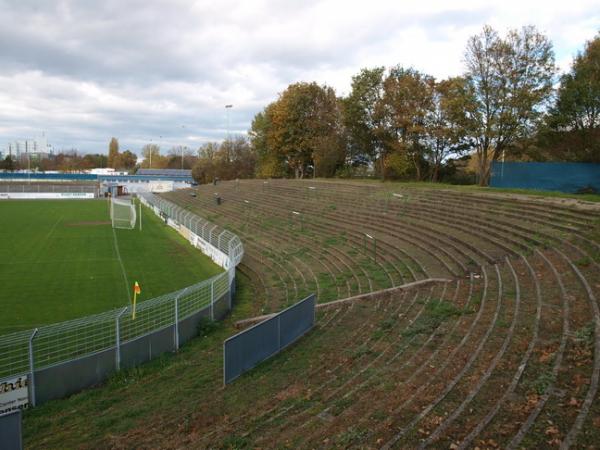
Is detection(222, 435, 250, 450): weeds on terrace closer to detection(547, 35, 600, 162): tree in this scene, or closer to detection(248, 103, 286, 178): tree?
detection(547, 35, 600, 162): tree

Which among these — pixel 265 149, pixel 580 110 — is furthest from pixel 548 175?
pixel 265 149

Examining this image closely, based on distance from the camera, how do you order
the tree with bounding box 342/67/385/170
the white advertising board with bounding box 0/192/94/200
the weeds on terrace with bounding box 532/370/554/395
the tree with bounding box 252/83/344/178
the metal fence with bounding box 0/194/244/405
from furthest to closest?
the white advertising board with bounding box 0/192/94/200
the tree with bounding box 252/83/344/178
the tree with bounding box 342/67/385/170
the metal fence with bounding box 0/194/244/405
the weeds on terrace with bounding box 532/370/554/395

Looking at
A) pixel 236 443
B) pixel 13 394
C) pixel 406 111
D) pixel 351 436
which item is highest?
pixel 406 111

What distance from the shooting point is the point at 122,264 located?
74.1ft

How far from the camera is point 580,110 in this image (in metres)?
29.5

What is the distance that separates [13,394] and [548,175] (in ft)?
97.3


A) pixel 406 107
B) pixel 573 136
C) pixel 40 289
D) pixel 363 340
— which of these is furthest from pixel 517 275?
pixel 406 107

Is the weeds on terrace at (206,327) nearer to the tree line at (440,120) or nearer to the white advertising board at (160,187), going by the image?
the tree line at (440,120)

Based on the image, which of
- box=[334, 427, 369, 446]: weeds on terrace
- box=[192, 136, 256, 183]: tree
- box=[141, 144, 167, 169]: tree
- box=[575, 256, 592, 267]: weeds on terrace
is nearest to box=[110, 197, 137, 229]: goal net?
box=[575, 256, 592, 267]: weeds on terrace

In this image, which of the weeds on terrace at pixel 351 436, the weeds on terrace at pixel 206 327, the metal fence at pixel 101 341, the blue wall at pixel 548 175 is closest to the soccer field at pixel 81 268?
the metal fence at pixel 101 341

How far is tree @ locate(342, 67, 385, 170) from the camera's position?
1759 inches

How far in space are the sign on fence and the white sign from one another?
12.9ft

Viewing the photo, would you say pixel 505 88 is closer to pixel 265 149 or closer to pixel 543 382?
pixel 543 382

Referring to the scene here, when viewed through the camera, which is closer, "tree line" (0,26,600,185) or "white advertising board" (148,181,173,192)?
"tree line" (0,26,600,185)
